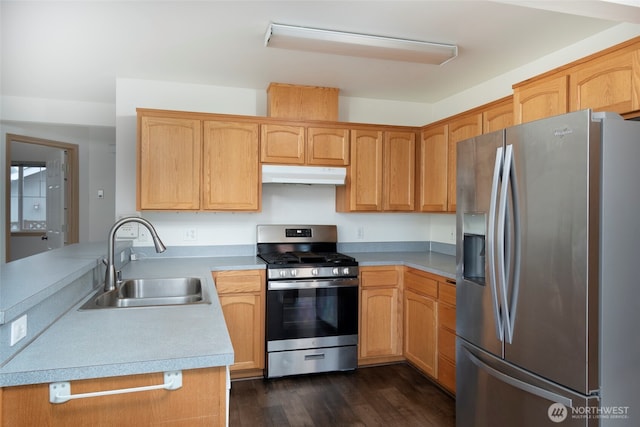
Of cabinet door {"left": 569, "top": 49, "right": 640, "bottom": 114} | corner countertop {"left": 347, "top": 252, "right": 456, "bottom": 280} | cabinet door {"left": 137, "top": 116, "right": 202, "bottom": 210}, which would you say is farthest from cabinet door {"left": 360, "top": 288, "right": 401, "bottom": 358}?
cabinet door {"left": 569, "top": 49, "right": 640, "bottom": 114}

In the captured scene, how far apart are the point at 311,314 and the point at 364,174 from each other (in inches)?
51.2

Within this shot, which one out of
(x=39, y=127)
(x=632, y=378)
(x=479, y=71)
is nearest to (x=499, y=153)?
(x=632, y=378)

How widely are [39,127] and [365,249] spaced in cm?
401

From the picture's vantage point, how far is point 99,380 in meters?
1.21

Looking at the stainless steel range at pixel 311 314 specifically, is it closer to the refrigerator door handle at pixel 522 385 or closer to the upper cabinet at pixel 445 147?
the upper cabinet at pixel 445 147

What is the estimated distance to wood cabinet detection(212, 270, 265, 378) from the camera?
307 cm

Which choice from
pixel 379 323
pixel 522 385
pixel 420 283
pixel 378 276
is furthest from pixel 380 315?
pixel 522 385

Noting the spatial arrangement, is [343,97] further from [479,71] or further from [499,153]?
[499,153]

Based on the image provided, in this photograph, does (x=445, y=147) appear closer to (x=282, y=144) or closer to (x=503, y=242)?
(x=282, y=144)

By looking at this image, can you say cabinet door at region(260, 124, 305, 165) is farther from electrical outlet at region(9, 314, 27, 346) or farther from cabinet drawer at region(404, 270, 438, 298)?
electrical outlet at region(9, 314, 27, 346)

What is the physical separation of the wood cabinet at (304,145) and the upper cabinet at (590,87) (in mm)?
1520

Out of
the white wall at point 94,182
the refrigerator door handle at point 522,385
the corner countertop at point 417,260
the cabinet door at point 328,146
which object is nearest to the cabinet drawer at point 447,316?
the corner countertop at point 417,260

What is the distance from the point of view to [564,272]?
1.68 metres

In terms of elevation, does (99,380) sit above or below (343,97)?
below
